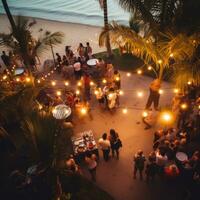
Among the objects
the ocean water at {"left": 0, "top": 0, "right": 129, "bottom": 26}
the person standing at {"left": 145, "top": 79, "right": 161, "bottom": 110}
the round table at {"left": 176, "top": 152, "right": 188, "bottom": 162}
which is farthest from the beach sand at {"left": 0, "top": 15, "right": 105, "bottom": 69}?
the round table at {"left": 176, "top": 152, "right": 188, "bottom": 162}

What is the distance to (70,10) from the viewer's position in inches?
797

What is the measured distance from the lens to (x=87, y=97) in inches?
463

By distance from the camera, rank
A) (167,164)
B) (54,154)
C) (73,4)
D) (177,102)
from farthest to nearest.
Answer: (73,4), (177,102), (167,164), (54,154)

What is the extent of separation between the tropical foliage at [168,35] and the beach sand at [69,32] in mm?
6849

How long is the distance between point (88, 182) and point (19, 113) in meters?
3.10

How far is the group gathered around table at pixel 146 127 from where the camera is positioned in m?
8.00

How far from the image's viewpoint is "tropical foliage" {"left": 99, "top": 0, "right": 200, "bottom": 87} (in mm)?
8172

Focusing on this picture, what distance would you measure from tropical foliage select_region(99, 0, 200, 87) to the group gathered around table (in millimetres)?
1210

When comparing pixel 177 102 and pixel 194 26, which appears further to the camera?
pixel 177 102

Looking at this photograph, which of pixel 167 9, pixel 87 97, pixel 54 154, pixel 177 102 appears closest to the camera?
pixel 54 154

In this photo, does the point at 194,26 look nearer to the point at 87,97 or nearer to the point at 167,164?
the point at 167,164

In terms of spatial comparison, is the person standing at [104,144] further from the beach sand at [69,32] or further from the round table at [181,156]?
the beach sand at [69,32]

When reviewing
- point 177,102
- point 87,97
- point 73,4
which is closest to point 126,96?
point 87,97

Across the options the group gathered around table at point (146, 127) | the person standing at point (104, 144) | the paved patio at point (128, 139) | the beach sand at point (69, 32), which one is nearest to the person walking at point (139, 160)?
the group gathered around table at point (146, 127)
